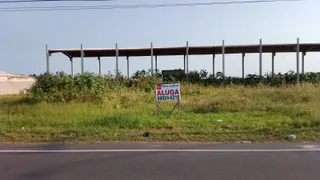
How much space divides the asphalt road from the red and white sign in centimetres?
346

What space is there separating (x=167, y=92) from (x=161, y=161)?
17.1 ft

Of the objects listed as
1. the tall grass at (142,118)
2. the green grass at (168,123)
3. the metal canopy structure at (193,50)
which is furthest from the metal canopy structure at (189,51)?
the green grass at (168,123)

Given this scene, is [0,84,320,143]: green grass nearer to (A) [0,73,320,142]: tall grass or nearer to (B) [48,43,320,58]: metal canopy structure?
(A) [0,73,320,142]: tall grass

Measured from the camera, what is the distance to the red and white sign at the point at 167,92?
11133mm

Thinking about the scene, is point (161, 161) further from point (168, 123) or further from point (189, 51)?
point (189, 51)

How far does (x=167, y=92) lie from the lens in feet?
36.7

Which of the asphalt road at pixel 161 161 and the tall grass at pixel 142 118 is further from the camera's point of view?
the tall grass at pixel 142 118

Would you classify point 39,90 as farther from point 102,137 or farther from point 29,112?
point 102,137

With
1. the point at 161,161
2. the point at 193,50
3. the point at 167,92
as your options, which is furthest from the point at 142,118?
the point at 193,50

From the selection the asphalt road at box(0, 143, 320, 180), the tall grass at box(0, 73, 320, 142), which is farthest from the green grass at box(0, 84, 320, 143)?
the asphalt road at box(0, 143, 320, 180)

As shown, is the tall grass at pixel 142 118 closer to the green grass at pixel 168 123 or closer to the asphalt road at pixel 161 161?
the green grass at pixel 168 123

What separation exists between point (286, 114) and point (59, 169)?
30.7 ft

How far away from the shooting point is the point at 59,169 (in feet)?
18.5

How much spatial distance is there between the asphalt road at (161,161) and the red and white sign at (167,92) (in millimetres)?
3456
